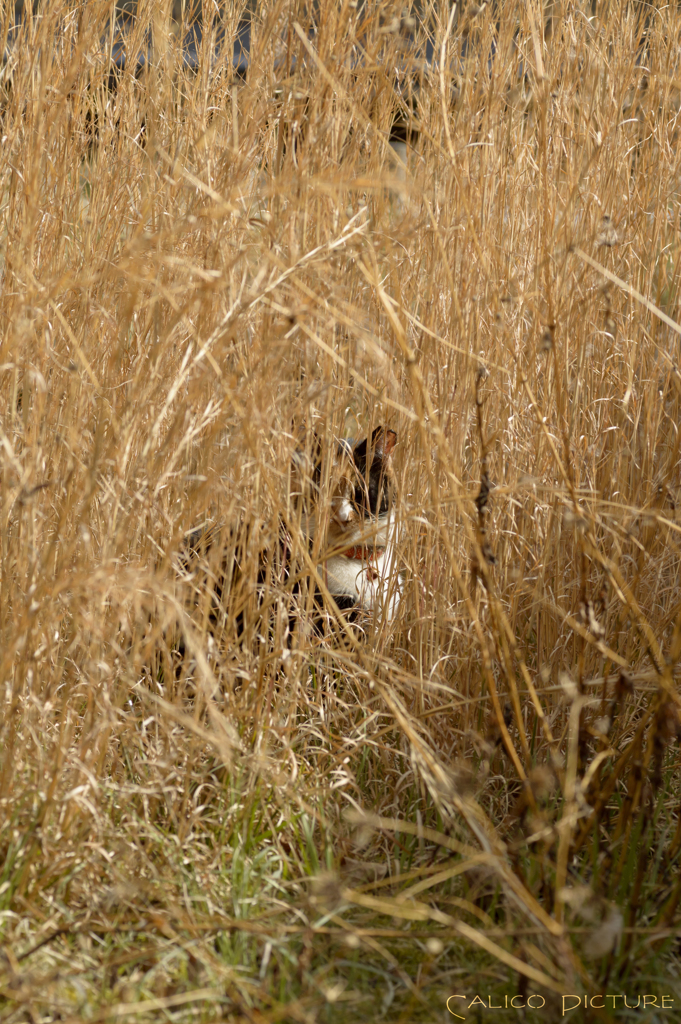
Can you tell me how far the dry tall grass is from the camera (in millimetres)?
1038

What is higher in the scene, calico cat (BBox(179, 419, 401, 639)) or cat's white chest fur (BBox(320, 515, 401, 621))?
calico cat (BBox(179, 419, 401, 639))

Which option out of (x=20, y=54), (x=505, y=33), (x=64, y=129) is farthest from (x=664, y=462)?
(x=20, y=54)

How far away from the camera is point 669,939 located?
3.61ft

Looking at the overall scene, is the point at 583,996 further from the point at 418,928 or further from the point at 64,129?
the point at 64,129

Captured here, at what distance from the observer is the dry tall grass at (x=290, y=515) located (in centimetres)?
104

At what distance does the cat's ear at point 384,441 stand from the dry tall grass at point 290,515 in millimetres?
30

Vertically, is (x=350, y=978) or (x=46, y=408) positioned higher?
(x=46, y=408)

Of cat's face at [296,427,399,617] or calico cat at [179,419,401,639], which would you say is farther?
cat's face at [296,427,399,617]

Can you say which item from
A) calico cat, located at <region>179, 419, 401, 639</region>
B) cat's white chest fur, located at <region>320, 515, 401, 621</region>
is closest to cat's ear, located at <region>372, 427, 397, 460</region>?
calico cat, located at <region>179, 419, 401, 639</region>

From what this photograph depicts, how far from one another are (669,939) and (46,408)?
118cm

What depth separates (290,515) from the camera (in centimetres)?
134

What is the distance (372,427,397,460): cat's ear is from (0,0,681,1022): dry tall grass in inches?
1.2

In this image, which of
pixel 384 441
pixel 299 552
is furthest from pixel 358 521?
pixel 384 441

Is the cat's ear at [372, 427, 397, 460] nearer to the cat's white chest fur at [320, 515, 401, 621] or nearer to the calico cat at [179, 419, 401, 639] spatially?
the calico cat at [179, 419, 401, 639]
